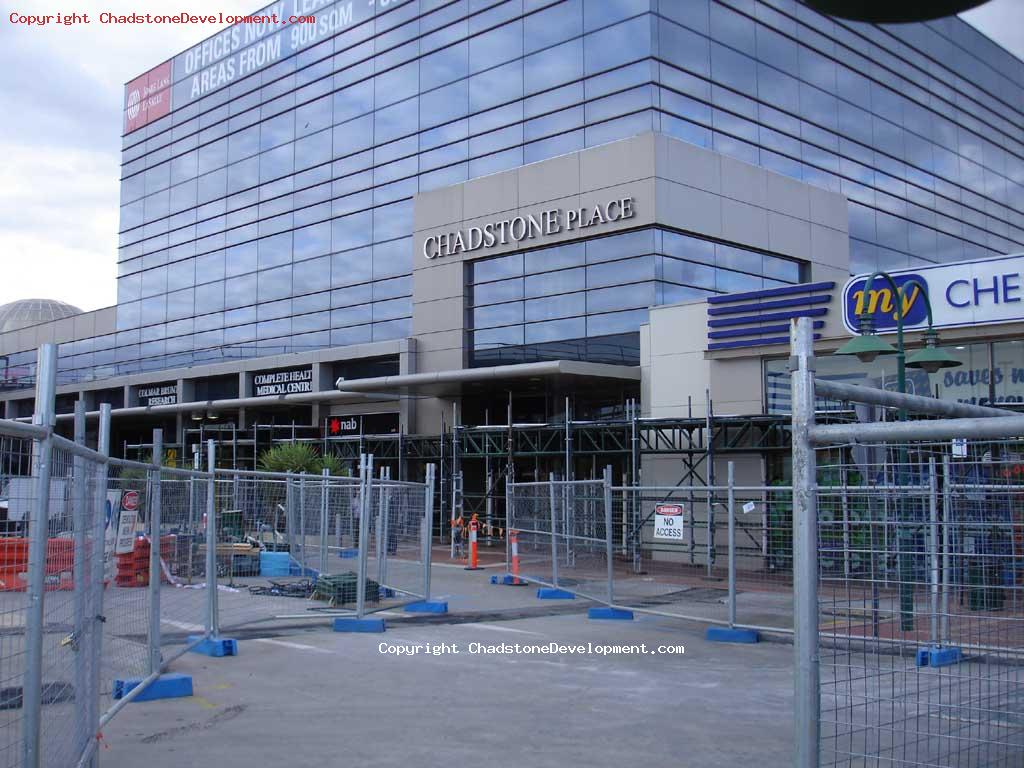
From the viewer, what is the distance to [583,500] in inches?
632

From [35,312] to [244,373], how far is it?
34.6 m

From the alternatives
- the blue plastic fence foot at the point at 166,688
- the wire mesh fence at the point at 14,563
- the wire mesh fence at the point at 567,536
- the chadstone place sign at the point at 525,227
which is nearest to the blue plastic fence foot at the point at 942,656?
the wire mesh fence at the point at 14,563

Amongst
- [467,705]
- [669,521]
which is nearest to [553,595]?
[669,521]

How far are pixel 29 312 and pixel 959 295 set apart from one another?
61.7 m

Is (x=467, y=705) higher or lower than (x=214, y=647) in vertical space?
lower

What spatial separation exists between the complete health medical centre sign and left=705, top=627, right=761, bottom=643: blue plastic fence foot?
30.1ft

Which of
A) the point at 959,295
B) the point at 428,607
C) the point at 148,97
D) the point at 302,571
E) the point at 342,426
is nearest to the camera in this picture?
the point at 428,607

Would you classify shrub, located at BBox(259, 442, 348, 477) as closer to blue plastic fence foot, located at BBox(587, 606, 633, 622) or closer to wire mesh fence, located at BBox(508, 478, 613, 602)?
wire mesh fence, located at BBox(508, 478, 613, 602)

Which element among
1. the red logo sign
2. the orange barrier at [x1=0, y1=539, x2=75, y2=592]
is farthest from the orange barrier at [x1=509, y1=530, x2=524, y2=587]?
the red logo sign

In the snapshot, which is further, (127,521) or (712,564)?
(712,564)

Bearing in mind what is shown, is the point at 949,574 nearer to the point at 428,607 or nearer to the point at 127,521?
the point at 127,521

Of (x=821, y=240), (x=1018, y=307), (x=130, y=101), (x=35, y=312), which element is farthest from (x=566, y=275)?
(x=35, y=312)

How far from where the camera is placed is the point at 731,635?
41.0ft

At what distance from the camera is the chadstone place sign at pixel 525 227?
2756 centimetres
